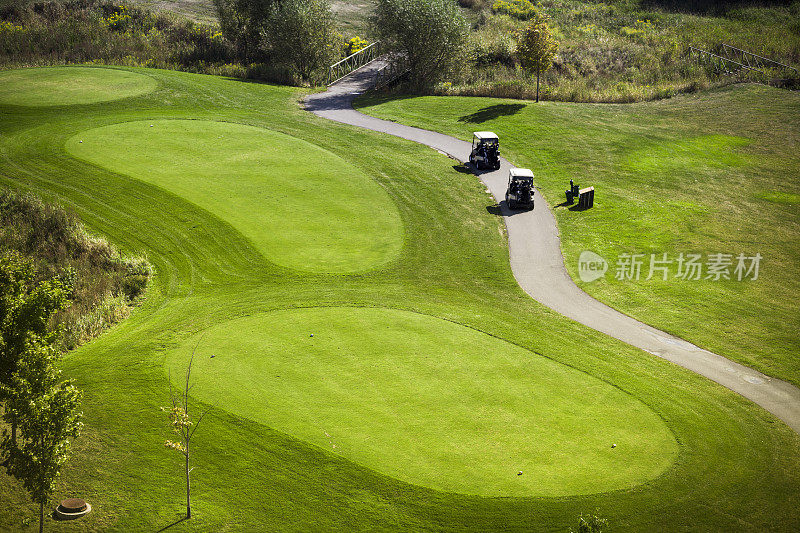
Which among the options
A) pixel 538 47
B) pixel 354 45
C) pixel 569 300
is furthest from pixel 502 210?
pixel 354 45

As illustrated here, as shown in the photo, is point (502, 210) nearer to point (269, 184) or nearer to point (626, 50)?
point (269, 184)

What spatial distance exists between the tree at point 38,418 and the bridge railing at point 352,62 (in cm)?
5506

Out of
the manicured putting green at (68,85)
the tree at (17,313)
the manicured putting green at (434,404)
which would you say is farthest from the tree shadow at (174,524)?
the manicured putting green at (68,85)

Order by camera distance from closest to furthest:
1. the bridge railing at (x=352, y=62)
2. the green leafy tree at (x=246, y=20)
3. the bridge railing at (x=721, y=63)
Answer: the bridge railing at (x=721, y=63) < the bridge railing at (x=352, y=62) < the green leafy tree at (x=246, y=20)

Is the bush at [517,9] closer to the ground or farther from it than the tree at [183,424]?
farther from it

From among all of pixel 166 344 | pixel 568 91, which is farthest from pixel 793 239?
pixel 166 344

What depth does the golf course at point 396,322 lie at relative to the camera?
47.6 ft

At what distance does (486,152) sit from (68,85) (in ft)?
113

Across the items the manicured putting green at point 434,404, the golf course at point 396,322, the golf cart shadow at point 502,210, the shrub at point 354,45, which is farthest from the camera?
the shrub at point 354,45

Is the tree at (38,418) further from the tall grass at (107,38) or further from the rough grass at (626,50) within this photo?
the tall grass at (107,38)

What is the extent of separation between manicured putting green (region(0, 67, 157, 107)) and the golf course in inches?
13.1

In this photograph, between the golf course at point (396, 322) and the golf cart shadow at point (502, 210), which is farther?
the golf cart shadow at point (502, 210)

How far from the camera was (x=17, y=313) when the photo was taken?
43.6 feet

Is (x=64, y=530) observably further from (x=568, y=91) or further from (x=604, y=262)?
(x=568, y=91)
